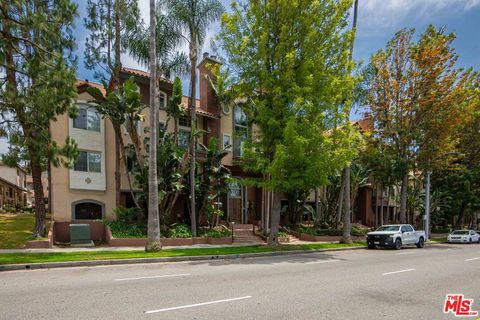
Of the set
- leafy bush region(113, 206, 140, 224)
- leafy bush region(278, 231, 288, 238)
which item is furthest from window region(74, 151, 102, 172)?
leafy bush region(278, 231, 288, 238)

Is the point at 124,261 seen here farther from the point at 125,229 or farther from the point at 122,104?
the point at 122,104

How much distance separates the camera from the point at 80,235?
1908 centimetres

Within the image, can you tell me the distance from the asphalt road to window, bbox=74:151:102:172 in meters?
12.1

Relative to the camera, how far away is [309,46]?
18.0 m

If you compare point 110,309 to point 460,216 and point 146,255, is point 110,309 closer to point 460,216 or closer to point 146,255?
point 146,255

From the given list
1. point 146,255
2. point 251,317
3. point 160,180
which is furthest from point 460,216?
point 251,317

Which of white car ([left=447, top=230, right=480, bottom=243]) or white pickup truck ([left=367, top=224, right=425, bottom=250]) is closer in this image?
white pickup truck ([left=367, top=224, right=425, bottom=250])

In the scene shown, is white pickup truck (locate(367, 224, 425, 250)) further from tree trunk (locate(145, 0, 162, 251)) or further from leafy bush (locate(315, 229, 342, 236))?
tree trunk (locate(145, 0, 162, 251))

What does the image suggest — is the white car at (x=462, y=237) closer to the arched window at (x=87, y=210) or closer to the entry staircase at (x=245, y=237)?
the entry staircase at (x=245, y=237)

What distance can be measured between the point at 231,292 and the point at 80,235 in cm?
1377

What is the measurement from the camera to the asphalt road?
255 inches

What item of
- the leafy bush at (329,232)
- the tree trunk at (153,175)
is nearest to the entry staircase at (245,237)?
the leafy bush at (329,232)

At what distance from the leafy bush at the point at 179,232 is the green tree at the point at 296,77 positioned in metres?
5.97

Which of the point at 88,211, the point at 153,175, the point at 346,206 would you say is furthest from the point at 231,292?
the point at 346,206
